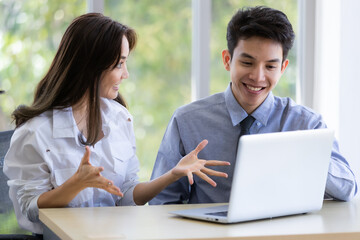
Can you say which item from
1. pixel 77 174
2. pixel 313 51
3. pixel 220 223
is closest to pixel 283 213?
pixel 220 223

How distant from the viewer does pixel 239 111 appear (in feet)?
7.39

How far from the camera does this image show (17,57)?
2959 millimetres

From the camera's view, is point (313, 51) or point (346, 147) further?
point (313, 51)

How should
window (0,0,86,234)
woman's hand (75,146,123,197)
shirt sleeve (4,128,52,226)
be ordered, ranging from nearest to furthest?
woman's hand (75,146,123,197) < shirt sleeve (4,128,52,226) < window (0,0,86,234)

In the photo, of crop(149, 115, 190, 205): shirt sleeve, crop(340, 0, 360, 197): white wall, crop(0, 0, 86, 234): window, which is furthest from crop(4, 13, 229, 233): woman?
crop(340, 0, 360, 197): white wall

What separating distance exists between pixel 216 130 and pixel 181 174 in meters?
0.44

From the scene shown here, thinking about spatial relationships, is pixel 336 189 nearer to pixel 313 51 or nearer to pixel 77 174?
pixel 77 174

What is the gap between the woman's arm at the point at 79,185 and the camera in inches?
68.3

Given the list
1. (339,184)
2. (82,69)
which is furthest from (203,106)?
(339,184)

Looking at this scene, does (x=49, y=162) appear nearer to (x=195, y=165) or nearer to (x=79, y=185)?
(x=79, y=185)

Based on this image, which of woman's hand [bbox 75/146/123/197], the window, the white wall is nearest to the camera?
woman's hand [bbox 75/146/123/197]

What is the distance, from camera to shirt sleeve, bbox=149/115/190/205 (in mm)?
2223

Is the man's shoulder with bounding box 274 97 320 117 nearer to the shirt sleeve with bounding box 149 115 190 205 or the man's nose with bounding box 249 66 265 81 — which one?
the man's nose with bounding box 249 66 265 81

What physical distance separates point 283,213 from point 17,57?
5.90 ft
